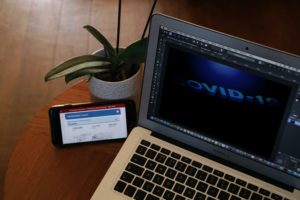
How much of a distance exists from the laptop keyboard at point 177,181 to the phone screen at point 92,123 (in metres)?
0.10

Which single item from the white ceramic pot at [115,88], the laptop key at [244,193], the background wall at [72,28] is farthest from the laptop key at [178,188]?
the background wall at [72,28]

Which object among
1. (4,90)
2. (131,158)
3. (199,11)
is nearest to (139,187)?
(131,158)

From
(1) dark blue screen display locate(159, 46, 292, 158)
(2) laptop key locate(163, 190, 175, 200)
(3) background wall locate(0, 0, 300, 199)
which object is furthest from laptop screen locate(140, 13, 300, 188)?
(3) background wall locate(0, 0, 300, 199)

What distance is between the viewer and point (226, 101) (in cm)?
A: 85

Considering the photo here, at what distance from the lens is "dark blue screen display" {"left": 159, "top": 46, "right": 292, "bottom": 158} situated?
0.81 metres

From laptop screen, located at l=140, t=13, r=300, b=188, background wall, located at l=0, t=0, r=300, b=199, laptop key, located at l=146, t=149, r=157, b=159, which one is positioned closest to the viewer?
laptop screen, located at l=140, t=13, r=300, b=188

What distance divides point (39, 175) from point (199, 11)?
142cm

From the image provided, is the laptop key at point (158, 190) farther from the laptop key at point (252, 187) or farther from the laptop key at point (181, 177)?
the laptop key at point (252, 187)

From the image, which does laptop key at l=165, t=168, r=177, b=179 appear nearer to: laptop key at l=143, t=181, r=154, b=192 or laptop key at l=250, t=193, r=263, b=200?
laptop key at l=143, t=181, r=154, b=192

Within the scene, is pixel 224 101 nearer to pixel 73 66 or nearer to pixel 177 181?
pixel 177 181

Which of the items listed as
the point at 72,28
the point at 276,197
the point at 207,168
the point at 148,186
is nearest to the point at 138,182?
the point at 148,186

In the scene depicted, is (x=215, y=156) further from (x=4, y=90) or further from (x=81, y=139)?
(x=4, y=90)

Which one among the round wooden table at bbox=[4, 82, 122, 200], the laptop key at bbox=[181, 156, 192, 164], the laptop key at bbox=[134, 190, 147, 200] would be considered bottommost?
the round wooden table at bbox=[4, 82, 122, 200]

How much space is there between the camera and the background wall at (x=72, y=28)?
184 centimetres
